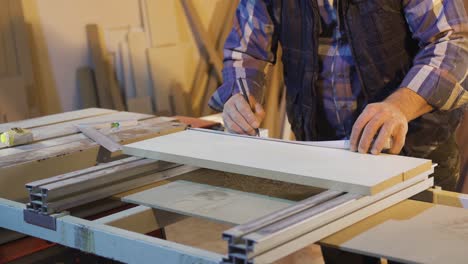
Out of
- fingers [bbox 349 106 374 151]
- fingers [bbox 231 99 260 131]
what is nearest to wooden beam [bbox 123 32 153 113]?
fingers [bbox 231 99 260 131]

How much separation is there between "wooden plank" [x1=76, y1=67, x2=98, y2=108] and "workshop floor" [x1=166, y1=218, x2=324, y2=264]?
888 mm

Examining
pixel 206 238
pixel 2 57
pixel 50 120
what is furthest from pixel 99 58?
pixel 50 120

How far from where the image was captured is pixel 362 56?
2051 millimetres

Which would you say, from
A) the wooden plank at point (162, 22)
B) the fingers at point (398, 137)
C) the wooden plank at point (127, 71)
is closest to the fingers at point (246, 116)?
the fingers at point (398, 137)

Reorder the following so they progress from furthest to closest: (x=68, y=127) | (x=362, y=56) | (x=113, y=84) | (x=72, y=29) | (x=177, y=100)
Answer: (x=177, y=100)
(x=113, y=84)
(x=72, y=29)
(x=68, y=127)
(x=362, y=56)

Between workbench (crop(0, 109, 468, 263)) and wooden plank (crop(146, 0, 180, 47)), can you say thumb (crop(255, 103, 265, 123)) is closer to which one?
workbench (crop(0, 109, 468, 263))

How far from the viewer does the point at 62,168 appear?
75.5 inches

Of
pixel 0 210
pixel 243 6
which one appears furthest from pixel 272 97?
pixel 0 210

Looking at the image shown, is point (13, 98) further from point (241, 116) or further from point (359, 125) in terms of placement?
point (359, 125)

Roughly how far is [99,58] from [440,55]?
8.76ft

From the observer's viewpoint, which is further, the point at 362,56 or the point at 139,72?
the point at 139,72

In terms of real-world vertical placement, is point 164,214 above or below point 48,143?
below

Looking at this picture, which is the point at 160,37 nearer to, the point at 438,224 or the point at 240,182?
the point at 240,182

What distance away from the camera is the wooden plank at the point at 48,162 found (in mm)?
1800
